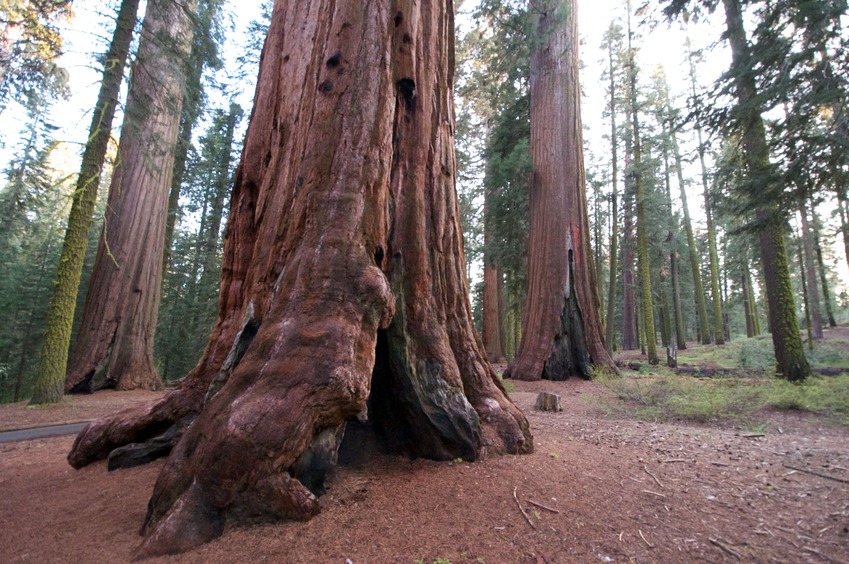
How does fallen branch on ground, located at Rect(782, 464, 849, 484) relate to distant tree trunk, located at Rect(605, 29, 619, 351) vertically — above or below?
below

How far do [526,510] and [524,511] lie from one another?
0.08 feet

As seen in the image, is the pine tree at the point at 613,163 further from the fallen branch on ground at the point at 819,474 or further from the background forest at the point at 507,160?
the fallen branch on ground at the point at 819,474

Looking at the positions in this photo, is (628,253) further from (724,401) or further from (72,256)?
(72,256)

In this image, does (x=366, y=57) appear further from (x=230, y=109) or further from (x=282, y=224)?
(x=230, y=109)

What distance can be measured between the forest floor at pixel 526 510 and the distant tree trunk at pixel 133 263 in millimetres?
7240

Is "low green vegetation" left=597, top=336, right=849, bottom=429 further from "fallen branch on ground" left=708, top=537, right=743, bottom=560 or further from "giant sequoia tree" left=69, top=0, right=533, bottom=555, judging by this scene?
"fallen branch on ground" left=708, top=537, right=743, bottom=560

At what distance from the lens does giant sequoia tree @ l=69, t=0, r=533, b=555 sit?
2123 mm

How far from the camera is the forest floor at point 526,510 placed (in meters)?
1.98

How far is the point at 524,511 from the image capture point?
2346 mm

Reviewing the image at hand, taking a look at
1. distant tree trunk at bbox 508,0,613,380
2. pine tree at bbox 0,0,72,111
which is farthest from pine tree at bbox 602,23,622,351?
pine tree at bbox 0,0,72,111

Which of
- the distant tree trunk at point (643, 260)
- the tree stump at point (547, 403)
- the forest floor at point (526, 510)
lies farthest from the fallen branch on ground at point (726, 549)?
the distant tree trunk at point (643, 260)

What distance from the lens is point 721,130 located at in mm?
8930

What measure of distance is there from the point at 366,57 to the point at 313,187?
1235mm

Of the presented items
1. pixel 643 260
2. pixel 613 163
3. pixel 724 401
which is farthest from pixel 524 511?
pixel 613 163
